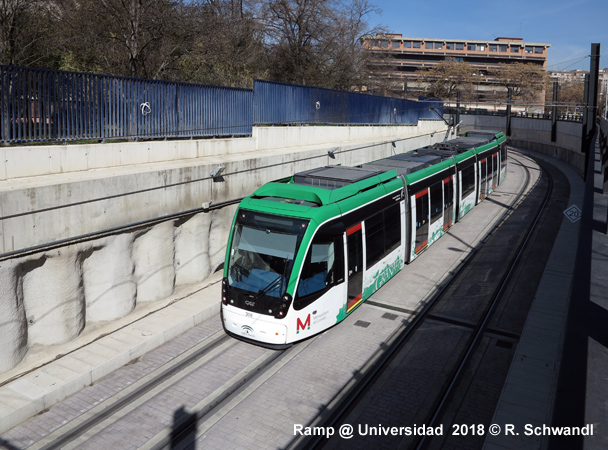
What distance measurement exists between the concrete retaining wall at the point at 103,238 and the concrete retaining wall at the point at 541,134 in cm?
2839

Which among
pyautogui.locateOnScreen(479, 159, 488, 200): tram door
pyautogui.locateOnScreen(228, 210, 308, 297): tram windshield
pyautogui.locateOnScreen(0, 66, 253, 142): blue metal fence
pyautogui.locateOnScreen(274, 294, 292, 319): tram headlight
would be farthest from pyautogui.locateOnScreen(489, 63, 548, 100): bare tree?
pyautogui.locateOnScreen(274, 294, 292, 319): tram headlight

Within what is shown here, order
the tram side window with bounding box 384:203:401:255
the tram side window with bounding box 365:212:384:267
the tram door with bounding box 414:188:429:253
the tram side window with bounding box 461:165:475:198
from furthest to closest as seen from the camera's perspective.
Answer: the tram side window with bounding box 461:165:475:198, the tram door with bounding box 414:188:429:253, the tram side window with bounding box 384:203:401:255, the tram side window with bounding box 365:212:384:267

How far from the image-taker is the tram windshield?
986 cm

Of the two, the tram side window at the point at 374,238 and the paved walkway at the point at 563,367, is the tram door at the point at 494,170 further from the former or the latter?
the tram side window at the point at 374,238

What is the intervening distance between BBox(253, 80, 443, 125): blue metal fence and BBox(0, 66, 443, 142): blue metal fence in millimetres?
41

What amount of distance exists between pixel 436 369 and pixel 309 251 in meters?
3.25

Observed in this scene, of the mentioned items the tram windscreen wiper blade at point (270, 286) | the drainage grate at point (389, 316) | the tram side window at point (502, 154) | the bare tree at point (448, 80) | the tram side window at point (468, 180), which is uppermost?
the bare tree at point (448, 80)

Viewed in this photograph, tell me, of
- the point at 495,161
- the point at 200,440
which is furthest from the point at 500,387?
the point at 495,161

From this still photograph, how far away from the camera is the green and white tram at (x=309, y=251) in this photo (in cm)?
985

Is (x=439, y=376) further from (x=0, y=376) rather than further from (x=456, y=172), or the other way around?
(x=456, y=172)

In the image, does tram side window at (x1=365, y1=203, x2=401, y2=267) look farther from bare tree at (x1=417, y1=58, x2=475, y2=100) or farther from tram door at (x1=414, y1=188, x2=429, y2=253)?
bare tree at (x1=417, y1=58, x2=475, y2=100)

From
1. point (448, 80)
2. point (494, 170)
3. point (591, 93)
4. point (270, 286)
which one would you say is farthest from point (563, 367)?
point (448, 80)

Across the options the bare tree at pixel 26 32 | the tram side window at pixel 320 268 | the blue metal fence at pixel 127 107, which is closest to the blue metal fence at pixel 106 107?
the blue metal fence at pixel 127 107

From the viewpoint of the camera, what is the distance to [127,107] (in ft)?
47.5
